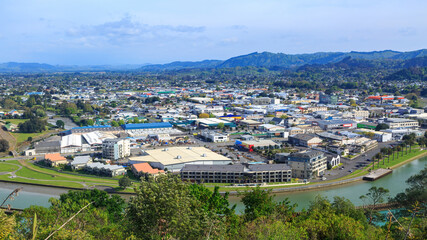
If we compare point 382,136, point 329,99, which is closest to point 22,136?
point 382,136

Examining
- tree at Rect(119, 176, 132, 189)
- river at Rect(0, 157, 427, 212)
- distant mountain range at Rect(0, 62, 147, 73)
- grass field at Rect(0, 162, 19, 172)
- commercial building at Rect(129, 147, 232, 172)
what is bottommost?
river at Rect(0, 157, 427, 212)

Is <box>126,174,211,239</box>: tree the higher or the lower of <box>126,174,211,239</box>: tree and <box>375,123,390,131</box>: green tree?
the higher

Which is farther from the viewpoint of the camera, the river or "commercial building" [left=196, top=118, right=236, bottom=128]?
"commercial building" [left=196, top=118, right=236, bottom=128]

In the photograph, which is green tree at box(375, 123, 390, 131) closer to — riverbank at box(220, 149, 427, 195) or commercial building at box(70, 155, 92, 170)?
riverbank at box(220, 149, 427, 195)

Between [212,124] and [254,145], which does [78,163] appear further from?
[212,124]

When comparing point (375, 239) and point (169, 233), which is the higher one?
point (169, 233)

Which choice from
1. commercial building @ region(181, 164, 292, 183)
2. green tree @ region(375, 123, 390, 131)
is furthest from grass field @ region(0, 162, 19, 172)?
green tree @ region(375, 123, 390, 131)

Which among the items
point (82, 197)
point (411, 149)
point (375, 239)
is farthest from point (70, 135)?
point (411, 149)

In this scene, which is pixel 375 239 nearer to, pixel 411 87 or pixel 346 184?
pixel 346 184
